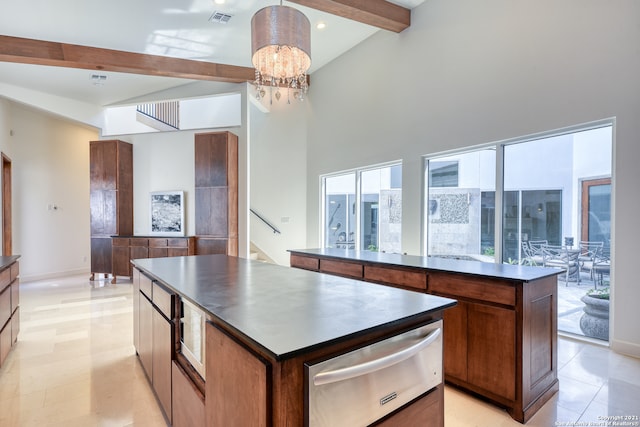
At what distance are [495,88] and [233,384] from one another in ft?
13.2

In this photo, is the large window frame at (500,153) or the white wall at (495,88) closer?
the white wall at (495,88)

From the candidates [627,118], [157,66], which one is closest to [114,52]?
[157,66]

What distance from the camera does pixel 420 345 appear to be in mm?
1220

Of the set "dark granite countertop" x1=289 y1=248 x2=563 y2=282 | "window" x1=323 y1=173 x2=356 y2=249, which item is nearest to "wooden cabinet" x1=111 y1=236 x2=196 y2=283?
"window" x1=323 y1=173 x2=356 y2=249

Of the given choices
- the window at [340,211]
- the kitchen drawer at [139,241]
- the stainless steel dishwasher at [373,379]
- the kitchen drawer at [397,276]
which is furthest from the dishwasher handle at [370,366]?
the kitchen drawer at [139,241]

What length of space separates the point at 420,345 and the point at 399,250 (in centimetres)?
400

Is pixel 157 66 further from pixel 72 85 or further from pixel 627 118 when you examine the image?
pixel 627 118

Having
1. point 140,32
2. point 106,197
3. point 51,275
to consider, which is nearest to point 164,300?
point 140,32

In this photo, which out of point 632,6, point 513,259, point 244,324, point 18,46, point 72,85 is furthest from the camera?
point 72,85

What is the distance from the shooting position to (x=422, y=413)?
1.27 m

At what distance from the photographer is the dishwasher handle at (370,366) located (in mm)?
959

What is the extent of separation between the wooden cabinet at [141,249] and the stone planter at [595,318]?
5976mm

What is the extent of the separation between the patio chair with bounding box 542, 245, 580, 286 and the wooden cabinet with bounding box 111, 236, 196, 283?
568 centimetres

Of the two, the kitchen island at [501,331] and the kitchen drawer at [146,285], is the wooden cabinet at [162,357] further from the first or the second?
the kitchen island at [501,331]
